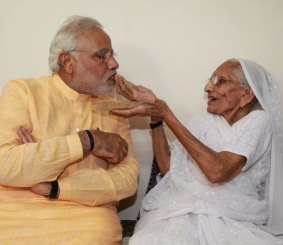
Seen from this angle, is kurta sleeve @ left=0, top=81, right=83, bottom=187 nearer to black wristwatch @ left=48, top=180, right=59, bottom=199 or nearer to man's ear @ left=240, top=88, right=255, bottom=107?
black wristwatch @ left=48, top=180, right=59, bottom=199

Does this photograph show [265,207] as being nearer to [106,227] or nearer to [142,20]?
[106,227]

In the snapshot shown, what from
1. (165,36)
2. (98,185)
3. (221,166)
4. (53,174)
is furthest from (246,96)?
(53,174)

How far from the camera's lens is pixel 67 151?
160 cm

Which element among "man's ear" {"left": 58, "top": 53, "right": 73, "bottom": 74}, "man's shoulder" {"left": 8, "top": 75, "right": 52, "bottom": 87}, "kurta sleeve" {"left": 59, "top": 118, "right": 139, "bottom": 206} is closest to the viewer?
"kurta sleeve" {"left": 59, "top": 118, "right": 139, "bottom": 206}

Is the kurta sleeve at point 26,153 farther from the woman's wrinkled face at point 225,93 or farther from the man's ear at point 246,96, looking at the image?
the man's ear at point 246,96

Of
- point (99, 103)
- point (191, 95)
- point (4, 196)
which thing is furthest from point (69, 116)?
point (191, 95)

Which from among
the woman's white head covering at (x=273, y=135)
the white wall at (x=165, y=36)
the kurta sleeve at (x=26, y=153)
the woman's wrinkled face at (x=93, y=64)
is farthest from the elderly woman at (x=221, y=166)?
the kurta sleeve at (x=26, y=153)

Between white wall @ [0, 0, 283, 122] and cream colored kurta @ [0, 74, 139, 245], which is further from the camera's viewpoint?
white wall @ [0, 0, 283, 122]

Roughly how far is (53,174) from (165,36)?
1.22 meters

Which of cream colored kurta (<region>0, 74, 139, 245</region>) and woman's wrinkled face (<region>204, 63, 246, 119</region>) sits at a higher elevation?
woman's wrinkled face (<region>204, 63, 246, 119</region>)

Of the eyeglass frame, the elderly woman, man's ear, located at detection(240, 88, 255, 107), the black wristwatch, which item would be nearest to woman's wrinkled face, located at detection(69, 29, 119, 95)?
the eyeglass frame

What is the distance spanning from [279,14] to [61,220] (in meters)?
1.87

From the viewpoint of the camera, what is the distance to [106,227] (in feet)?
5.29

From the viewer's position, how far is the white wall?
233 centimetres
